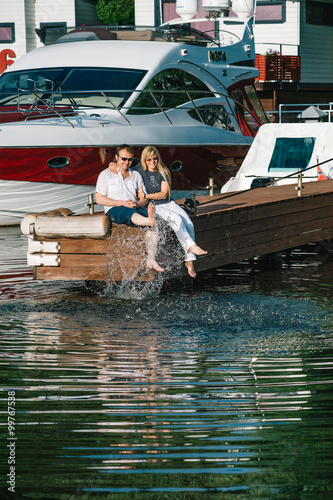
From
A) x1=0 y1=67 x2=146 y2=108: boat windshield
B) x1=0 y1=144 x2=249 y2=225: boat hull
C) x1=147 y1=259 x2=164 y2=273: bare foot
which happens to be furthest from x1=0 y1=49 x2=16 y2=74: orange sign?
x1=147 y1=259 x2=164 y2=273: bare foot

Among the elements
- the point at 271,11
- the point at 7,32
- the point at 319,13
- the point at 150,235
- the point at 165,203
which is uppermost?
the point at 271,11

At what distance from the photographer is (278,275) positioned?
35.8 feet

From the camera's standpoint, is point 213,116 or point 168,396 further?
point 213,116

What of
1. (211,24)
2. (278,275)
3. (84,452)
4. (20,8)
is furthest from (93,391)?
(20,8)

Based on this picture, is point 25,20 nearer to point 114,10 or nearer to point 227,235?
point 114,10

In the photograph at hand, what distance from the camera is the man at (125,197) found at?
9031 mm

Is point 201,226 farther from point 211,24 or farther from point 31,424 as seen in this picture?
point 211,24

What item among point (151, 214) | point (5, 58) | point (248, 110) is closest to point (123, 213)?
point (151, 214)

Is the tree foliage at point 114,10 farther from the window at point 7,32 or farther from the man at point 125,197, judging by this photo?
the man at point 125,197

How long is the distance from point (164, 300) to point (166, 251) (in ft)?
1.72

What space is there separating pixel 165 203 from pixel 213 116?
25.3 ft

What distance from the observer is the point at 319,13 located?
32312 millimetres

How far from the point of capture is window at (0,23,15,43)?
3356cm

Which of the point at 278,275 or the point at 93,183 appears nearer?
the point at 278,275
